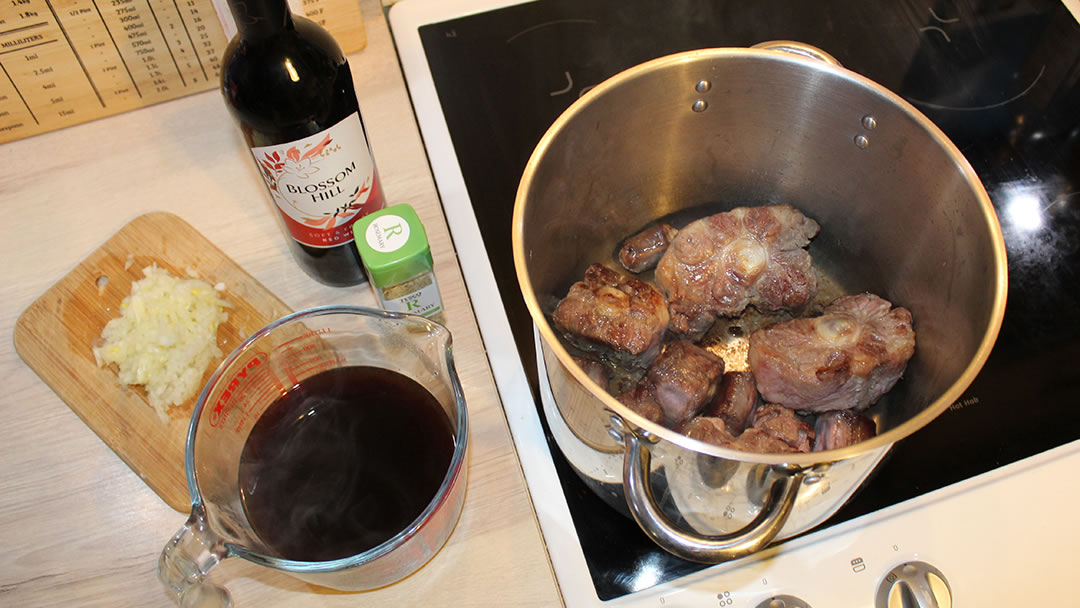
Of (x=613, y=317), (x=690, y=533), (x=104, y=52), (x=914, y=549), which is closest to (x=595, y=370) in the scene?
(x=613, y=317)

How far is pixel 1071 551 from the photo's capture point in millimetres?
808

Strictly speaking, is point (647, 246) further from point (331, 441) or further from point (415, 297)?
point (331, 441)

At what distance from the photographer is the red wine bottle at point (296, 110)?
0.75 meters

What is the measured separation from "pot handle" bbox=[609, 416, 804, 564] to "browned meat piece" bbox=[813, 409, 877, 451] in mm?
192

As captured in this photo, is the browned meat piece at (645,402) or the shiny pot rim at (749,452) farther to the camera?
the browned meat piece at (645,402)

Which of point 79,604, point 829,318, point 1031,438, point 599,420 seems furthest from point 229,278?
point 1031,438

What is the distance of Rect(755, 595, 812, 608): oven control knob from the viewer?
2.54 feet

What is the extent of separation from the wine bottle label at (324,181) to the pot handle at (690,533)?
395 mm

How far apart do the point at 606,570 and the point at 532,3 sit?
812mm

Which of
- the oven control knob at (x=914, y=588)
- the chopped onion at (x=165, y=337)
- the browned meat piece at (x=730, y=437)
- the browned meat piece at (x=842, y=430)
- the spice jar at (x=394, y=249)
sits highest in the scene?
the spice jar at (x=394, y=249)

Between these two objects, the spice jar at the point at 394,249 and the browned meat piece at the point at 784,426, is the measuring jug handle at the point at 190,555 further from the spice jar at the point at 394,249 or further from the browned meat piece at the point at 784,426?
the browned meat piece at the point at 784,426

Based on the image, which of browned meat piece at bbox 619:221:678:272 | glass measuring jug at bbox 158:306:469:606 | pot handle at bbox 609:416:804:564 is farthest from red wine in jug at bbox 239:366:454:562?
browned meat piece at bbox 619:221:678:272

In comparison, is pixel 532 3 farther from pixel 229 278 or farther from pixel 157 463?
pixel 157 463

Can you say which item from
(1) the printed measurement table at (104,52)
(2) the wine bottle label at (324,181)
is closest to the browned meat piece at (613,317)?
(2) the wine bottle label at (324,181)
